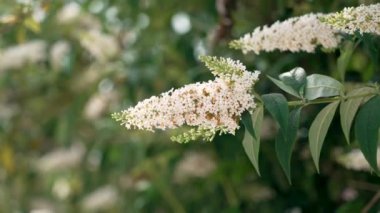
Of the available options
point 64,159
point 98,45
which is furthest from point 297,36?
point 64,159

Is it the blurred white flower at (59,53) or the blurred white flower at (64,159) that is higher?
the blurred white flower at (59,53)

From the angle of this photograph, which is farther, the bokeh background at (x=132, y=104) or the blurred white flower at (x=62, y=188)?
the blurred white flower at (x=62, y=188)

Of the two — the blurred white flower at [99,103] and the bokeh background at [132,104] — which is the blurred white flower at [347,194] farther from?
the blurred white flower at [99,103]

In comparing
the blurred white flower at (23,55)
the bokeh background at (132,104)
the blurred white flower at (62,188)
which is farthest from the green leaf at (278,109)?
the blurred white flower at (62,188)

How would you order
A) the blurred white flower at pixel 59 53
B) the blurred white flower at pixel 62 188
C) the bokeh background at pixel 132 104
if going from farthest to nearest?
the blurred white flower at pixel 62 188 < the blurred white flower at pixel 59 53 < the bokeh background at pixel 132 104

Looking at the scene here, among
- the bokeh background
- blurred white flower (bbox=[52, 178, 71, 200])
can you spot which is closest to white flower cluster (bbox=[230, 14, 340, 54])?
the bokeh background

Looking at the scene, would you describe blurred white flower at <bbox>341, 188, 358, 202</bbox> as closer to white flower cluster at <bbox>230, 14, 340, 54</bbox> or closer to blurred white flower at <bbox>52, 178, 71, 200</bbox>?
white flower cluster at <bbox>230, 14, 340, 54</bbox>
